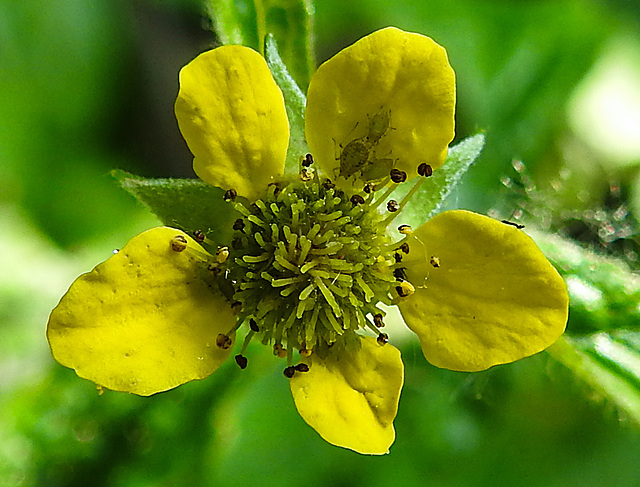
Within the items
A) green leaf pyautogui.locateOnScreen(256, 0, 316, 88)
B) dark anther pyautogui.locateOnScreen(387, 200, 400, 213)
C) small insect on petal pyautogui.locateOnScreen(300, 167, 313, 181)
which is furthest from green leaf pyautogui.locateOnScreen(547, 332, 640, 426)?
green leaf pyautogui.locateOnScreen(256, 0, 316, 88)

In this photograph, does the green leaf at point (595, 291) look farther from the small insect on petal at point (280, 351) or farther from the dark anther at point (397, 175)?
the small insect on petal at point (280, 351)

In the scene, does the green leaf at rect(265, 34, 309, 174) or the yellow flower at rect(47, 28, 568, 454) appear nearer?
the yellow flower at rect(47, 28, 568, 454)

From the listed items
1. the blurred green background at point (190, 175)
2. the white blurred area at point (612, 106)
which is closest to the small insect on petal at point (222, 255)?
the blurred green background at point (190, 175)

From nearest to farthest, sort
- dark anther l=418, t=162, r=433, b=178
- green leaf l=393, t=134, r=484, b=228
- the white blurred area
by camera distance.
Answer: dark anther l=418, t=162, r=433, b=178 < green leaf l=393, t=134, r=484, b=228 < the white blurred area

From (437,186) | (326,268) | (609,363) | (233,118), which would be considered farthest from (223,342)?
(609,363)

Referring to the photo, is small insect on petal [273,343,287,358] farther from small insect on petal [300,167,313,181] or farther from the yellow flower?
small insect on petal [300,167,313,181]

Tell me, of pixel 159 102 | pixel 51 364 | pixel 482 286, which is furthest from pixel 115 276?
pixel 159 102
